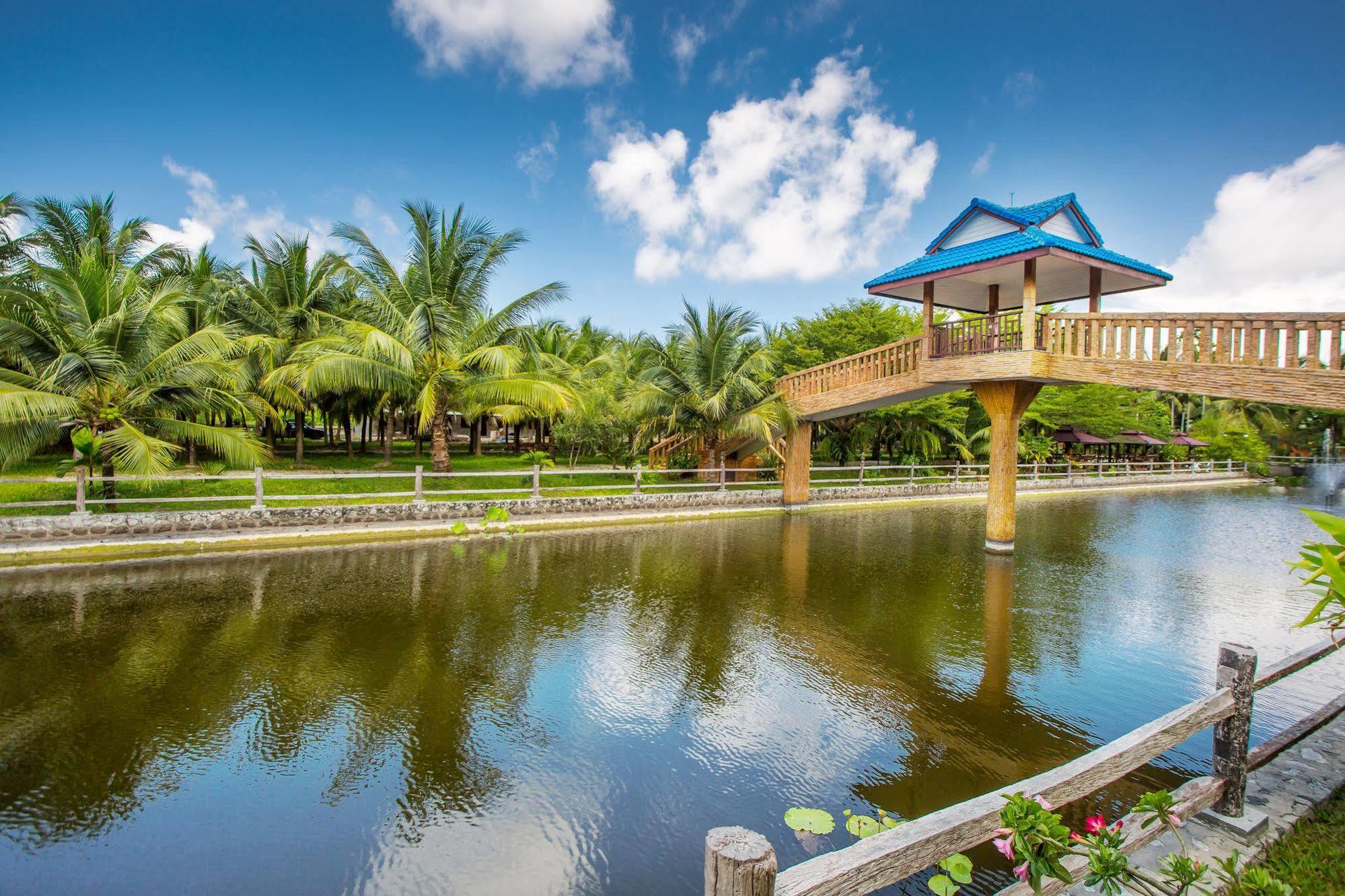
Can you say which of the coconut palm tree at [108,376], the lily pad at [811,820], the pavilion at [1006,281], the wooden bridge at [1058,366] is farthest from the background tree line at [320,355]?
the lily pad at [811,820]

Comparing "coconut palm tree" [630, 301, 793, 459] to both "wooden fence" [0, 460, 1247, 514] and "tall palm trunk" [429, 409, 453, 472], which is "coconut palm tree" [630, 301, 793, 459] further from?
"tall palm trunk" [429, 409, 453, 472]

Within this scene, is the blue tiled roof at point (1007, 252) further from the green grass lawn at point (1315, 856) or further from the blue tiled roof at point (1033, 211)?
the green grass lawn at point (1315, 856)

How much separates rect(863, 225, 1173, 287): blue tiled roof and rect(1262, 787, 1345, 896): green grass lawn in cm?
822

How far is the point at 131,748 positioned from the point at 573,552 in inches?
265

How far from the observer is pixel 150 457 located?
944cm

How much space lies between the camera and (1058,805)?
2.61m

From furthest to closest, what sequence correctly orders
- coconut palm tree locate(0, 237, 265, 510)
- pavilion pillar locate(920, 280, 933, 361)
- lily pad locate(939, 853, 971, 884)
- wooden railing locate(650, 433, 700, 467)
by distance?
1. wooden railing locate(650, 433, 700, 467)
2. pavilion pillar locate(920, 280, 933, 361)
3. coconut palm tree locate(0, 237, 265, 510)
4. lily pad locate(939, 853, 971, 884)

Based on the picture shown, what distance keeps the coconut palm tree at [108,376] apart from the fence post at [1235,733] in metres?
12.3

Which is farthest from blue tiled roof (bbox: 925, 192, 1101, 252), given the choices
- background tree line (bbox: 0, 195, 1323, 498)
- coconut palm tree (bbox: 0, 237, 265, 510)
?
coconut palm tree (bbox: 0, 237, 265, 510)

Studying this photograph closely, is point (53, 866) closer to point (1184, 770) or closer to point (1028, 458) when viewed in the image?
point (1184, 770)

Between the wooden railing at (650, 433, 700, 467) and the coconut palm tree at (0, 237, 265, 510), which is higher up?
the coconut palm tree at (0, 237, 265, 510)

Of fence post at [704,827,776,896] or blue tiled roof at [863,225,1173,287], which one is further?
Answer: blue tiled roof at [863,225,1173,287]

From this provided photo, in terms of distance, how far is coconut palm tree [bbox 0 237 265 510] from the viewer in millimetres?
9445

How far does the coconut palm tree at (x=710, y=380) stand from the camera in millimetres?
15398
